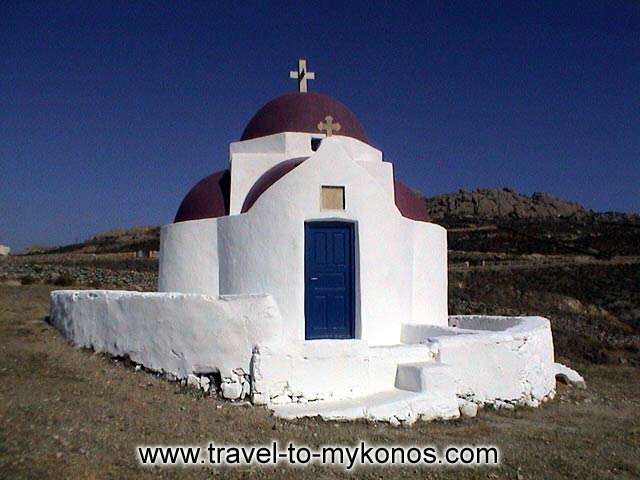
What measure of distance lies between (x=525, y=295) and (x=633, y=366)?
35.9ft

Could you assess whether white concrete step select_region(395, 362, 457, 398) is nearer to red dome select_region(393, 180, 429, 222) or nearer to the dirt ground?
the dirt ground

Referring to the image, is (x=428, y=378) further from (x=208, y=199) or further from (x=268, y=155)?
(x=208, y=199)

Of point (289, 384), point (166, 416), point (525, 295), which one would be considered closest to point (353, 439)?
point (289, 384)

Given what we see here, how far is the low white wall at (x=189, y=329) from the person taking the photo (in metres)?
6.92

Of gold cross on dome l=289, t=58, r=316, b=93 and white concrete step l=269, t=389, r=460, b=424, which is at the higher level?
gold cross on dome l=289, t=58, r=316, b=93

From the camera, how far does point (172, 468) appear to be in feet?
15.1

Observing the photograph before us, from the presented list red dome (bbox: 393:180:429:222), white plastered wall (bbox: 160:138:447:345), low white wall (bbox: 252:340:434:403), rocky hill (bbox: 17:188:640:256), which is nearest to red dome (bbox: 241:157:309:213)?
white plastered wall (bbox: 160:138:447:345)

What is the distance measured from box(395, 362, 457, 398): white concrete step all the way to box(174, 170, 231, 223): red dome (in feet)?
14.7

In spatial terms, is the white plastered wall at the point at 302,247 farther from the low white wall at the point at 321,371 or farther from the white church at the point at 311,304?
the low white wall at the point at 321,371

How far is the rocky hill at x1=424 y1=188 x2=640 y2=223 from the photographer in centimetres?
7050

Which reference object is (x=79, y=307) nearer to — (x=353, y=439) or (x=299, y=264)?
(x=299, y=264)

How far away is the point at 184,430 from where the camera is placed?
5.45 metres

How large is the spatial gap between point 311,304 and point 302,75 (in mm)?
5656

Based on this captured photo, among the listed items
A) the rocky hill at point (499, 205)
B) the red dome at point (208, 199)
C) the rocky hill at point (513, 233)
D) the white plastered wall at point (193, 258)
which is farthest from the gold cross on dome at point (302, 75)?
the rocky hill at point (499, 205)
